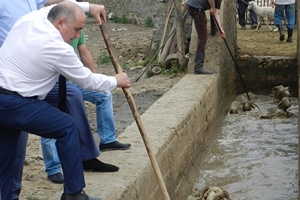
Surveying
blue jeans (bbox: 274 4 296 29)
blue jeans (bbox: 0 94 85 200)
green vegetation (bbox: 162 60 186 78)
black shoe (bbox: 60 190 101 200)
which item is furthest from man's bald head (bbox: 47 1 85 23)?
blue jeans (bbox: 274 4 296 29)

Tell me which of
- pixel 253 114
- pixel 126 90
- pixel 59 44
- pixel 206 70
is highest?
pixel 59 44

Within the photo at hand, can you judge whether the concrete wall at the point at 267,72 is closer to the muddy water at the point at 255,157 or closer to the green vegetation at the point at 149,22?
the muddy water at the point at 255,157

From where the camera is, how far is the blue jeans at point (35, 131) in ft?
13.8

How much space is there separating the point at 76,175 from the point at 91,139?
2.08 ft

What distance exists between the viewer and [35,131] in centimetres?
429

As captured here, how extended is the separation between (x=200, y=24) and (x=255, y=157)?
2302 mm

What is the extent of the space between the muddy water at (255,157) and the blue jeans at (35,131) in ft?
10.3

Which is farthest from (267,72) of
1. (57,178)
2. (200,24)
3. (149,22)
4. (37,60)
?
(37,60)

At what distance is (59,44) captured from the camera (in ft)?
13.5

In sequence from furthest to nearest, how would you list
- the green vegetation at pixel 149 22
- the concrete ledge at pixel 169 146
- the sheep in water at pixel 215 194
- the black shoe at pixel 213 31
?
the green vegetation at pixel 149 22, the black shoe at pixel 213 31, the sheep in water at pixel 215 194, the concrete ledge at pixel 169 146

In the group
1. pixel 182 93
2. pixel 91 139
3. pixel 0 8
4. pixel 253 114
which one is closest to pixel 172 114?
pixel 182 93

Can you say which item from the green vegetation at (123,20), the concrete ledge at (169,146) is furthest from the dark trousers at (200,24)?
the green vegetation at (123,20)

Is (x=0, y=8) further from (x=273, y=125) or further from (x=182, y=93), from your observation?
(x=273, y=125)

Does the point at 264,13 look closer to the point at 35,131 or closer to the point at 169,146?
the point at 169,146
